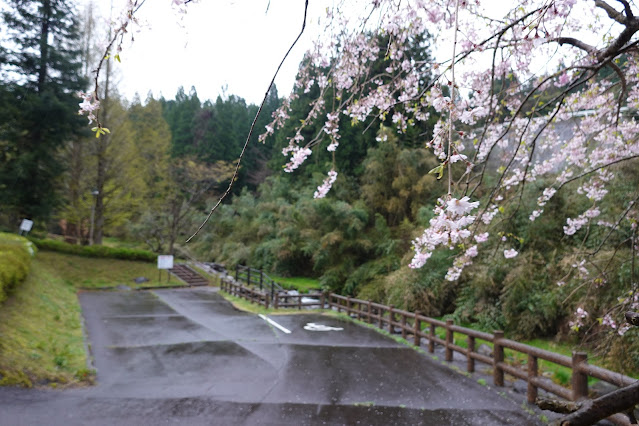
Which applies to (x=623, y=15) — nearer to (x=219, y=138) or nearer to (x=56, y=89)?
(x=56, y=89)

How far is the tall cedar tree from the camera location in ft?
49.6

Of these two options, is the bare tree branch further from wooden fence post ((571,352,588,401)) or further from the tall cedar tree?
the tall cedar tree

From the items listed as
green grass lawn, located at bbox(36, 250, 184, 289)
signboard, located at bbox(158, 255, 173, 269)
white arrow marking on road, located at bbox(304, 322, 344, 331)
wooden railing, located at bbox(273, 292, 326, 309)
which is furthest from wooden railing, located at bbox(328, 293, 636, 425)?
green grass lawn, located at bbox(36, 250, 184, 289)

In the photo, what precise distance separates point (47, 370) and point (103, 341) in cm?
249

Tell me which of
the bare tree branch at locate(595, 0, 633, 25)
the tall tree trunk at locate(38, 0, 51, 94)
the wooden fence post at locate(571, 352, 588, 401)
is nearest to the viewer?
the bare tree branch at locate(595, 0, 633, 25)

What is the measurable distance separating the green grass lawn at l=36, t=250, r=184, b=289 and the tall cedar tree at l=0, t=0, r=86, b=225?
2.06 metres

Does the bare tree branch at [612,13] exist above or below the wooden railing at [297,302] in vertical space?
above

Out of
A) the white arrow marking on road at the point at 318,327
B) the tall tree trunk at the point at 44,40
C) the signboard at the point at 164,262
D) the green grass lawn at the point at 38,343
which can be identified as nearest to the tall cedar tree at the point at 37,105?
the tall tree trunk at the point at 44,40

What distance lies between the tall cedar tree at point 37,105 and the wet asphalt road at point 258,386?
1046cm

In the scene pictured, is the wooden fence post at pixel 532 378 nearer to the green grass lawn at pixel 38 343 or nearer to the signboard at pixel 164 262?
the green grass lawn at pixel 38 343

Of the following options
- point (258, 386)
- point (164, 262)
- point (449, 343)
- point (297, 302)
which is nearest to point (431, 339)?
point (449, 343)

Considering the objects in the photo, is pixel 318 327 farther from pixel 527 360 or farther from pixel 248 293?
pixel 248 293

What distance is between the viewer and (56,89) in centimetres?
1636

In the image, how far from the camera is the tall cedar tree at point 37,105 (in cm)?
1511
